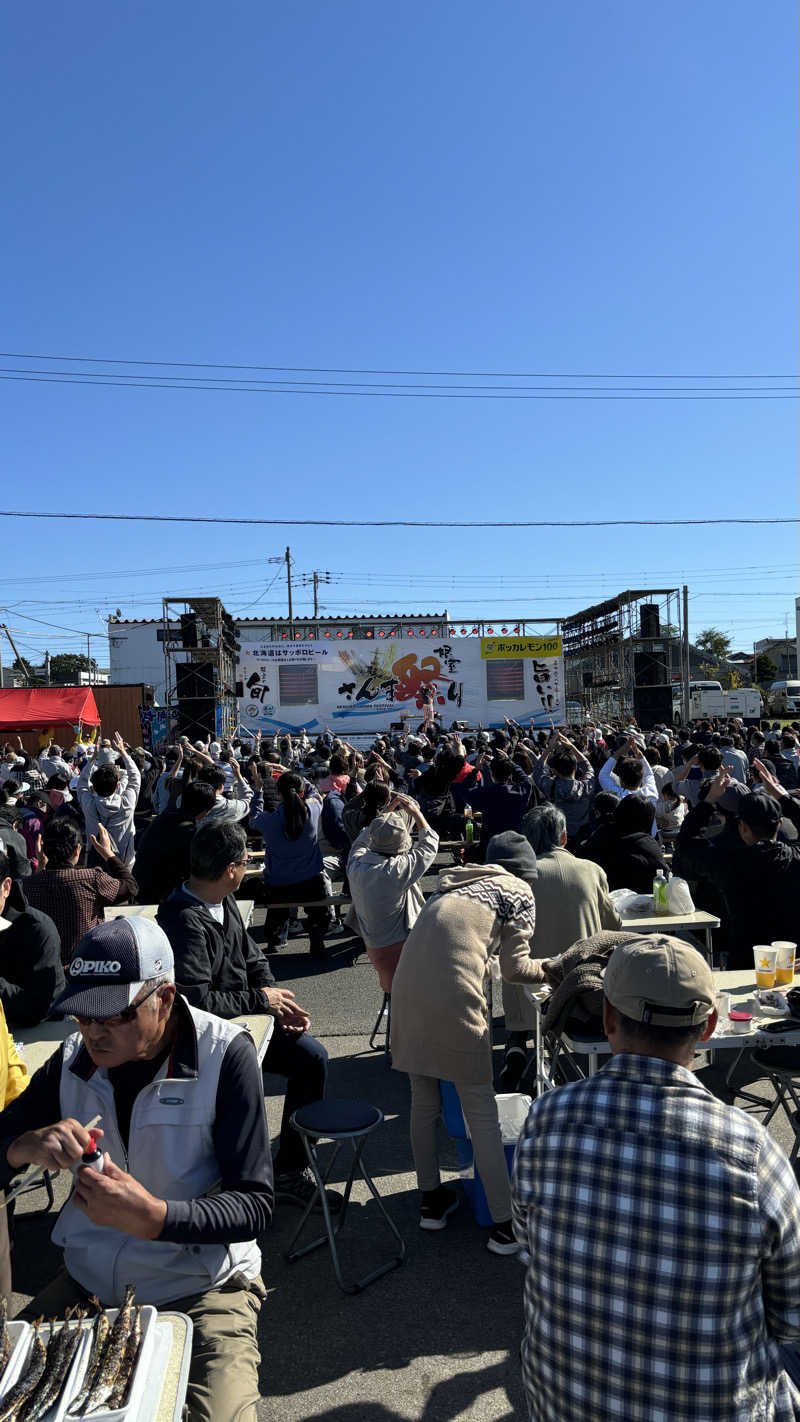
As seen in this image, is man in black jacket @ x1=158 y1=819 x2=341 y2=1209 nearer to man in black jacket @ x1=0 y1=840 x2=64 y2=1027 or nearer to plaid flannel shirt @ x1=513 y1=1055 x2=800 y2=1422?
man in black jacket @ x1=0 y1=840 x2=64 y2=1027

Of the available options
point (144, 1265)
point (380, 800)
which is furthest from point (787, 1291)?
point (380, 800)

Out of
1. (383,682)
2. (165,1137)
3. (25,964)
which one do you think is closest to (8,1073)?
(165,1137)

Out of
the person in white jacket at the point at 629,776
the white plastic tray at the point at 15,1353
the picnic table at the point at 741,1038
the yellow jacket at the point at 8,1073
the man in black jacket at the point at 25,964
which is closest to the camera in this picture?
the white plastic tray at the point at 15,1353

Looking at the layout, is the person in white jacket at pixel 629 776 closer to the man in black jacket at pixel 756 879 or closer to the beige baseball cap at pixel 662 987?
the man in black jacket at pixel 756 879

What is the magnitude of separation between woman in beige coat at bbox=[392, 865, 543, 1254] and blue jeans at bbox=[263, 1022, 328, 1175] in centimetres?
58

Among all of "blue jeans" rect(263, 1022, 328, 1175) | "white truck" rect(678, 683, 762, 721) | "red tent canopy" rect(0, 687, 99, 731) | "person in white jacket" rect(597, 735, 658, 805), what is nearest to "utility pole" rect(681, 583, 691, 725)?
"white truck" rect(678, 683, 762, 721)

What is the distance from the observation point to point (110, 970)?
209 centimetres

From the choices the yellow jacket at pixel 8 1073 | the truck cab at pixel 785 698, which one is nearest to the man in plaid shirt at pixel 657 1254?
the yellow jacket at pixel 8 1073

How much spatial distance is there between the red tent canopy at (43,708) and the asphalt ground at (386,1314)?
14.9 meters

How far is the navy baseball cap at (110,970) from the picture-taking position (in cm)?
208

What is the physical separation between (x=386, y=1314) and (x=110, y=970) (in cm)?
204

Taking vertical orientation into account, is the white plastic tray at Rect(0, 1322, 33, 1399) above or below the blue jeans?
above

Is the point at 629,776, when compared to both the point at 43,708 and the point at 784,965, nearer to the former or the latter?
the point at 784,965

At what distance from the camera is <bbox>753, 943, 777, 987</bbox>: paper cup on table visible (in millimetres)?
4238
